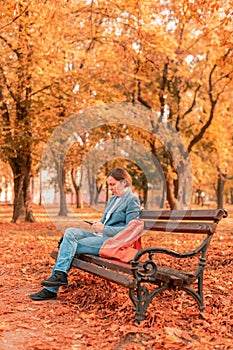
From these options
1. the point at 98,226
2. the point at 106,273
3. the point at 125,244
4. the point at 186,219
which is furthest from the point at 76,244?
the point at 186,219

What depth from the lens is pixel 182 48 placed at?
838 inches

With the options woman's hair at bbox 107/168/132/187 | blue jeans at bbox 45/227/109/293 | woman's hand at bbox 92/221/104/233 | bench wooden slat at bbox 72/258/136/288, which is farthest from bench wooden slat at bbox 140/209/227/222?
bench wooden slat at bbox 72/258/136/288

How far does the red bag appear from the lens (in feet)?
18.5

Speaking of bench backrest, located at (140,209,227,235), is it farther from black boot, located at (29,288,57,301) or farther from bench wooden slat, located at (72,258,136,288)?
black boot, located at (29,288,57,301)

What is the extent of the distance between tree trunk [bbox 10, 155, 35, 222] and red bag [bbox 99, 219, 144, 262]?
44.9 ft

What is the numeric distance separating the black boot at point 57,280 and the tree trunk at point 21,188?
13720 millimetres

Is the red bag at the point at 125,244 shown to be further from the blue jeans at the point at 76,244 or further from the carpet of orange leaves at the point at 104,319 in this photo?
the carpet of orange leaves at the point at 104,319

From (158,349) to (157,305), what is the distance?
48.0 inches

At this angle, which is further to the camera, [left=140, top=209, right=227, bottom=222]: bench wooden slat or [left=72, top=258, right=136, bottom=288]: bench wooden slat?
[left=140, top=209, right=227, bottom=222]: bench wooden slat

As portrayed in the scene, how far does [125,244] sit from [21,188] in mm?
14044

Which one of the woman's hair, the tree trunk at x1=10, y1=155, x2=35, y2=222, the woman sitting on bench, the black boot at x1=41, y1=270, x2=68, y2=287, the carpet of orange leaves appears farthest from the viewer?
the tree trunk at x1=10, y1=155, x2=35, y2=222

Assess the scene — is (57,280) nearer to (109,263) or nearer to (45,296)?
(45,296)

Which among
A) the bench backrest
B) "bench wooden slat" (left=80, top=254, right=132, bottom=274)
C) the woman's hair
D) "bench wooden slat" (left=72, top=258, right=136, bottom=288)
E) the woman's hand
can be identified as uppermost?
the woman's hair

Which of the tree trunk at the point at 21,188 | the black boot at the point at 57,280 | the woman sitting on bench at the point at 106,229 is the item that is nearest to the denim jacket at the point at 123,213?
the woman sitting on bench at the point at 106,229
